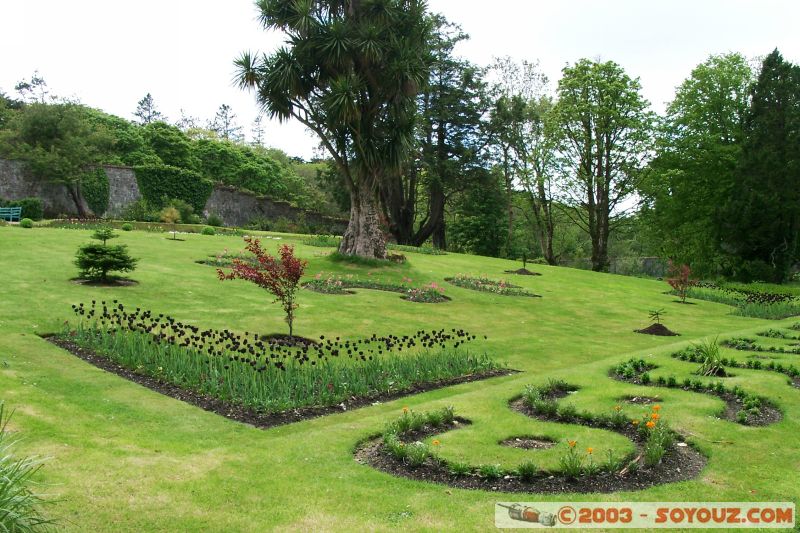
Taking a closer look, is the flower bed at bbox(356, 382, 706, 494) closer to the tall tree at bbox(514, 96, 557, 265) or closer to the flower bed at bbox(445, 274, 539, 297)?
the flower bed at bbox(445, 274, 539, 297)

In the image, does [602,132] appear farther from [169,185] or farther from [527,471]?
[527,471]

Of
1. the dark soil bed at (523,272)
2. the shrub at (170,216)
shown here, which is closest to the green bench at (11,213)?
the shrub at (170,216)

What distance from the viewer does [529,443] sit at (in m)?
6.37

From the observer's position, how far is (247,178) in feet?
162

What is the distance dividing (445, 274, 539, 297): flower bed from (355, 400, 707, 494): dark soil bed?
14.5 metres

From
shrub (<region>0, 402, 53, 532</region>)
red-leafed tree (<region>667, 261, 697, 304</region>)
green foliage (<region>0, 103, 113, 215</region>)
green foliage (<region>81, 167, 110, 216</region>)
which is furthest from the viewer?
green foliage (<region>81, 167, 110, 216</region>)

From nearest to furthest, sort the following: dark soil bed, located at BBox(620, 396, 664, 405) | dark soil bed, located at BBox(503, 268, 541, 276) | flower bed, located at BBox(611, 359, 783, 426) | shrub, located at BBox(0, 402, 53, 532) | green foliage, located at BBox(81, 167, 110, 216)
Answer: shrub, located at BBox(0, 402, 53, 532) → flower bed, located at BBox(611, 359, 783, 426) → dark soil bed, located at BBox(620, 396, 664, 405) → dark soil bed, located at BBox(503, 268, 541, 276) → green foliage, located at BBox(81, 167, 110, 216)

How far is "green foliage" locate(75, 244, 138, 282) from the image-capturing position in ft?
45.1

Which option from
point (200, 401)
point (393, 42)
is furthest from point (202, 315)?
point (393, 42)

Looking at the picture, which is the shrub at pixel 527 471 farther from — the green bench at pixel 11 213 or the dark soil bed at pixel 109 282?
the green bench at pixel 11 213

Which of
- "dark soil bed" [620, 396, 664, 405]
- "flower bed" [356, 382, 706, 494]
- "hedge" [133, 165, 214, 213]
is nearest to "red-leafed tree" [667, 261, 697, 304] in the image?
"dark soil bed" [620, 396, 664, 405]

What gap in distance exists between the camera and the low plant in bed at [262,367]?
7.78m

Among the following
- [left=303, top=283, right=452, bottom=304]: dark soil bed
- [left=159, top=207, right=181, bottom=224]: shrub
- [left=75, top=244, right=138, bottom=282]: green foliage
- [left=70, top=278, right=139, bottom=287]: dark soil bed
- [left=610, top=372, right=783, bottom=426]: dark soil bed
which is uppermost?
[left=159, top=207, right=181, bottom=224]: shrub

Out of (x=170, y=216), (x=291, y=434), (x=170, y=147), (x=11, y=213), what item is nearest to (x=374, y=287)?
(x=291, y=434)
